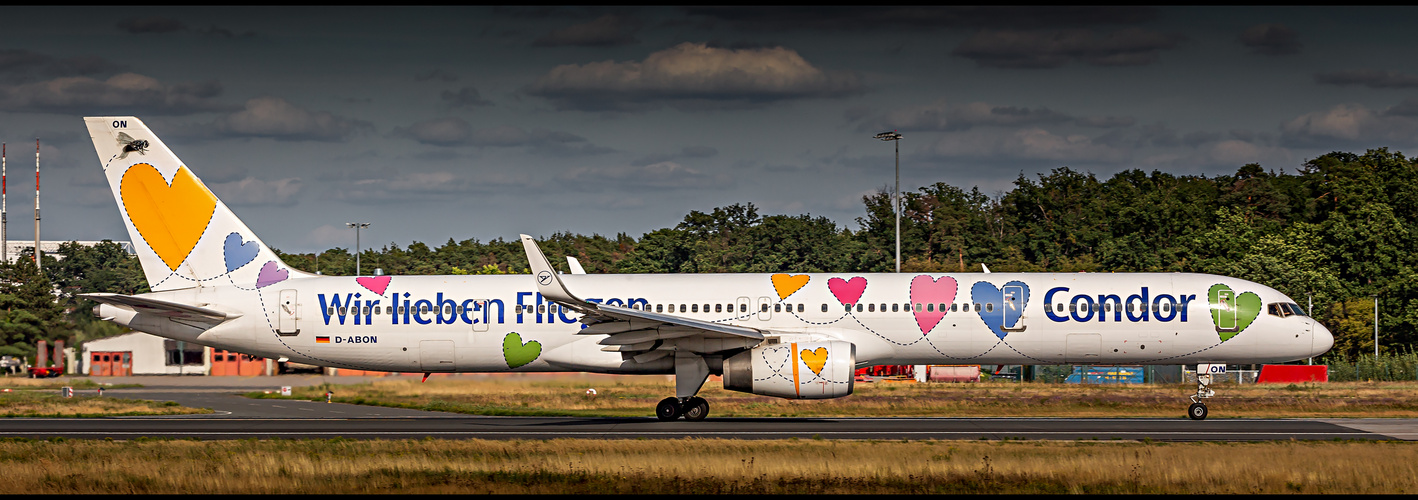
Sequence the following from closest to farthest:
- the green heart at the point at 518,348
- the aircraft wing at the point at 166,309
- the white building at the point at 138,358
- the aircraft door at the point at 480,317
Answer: the aircraft wing at the point at 166,309, the green heart at the point at 518,348, the aircraft door at the point at 480,317, the white building at the point at 138,358

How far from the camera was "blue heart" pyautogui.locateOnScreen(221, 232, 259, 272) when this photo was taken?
33969 millimetres

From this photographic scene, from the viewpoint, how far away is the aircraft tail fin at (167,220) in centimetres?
3391

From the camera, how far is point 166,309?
107 ft

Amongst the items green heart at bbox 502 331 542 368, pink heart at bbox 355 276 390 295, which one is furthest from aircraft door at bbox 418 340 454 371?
pink heart at bbox 355 276 390 295

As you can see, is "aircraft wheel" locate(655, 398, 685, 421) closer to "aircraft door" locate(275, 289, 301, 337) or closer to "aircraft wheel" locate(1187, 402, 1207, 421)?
"aircraft door" locate(275, 289, 301, 337)

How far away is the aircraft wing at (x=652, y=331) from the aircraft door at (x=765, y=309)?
0.36 m

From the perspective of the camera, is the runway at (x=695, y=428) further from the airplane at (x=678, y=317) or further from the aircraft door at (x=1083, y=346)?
the aircraft door at (x=1083, y=346)

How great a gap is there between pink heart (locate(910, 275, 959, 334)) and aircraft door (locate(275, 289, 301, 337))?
16114 millimetres

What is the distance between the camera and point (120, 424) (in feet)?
107

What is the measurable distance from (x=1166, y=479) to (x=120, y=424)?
25.6m

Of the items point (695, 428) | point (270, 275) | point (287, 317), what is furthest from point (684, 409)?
point (270, 275)

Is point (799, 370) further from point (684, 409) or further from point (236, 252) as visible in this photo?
point (236, 252)

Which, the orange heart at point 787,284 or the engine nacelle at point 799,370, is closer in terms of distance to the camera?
→ the engine nacelle at point 799,370

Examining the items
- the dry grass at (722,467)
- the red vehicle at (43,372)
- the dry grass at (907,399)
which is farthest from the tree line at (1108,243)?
the dry grass at (722,467)
